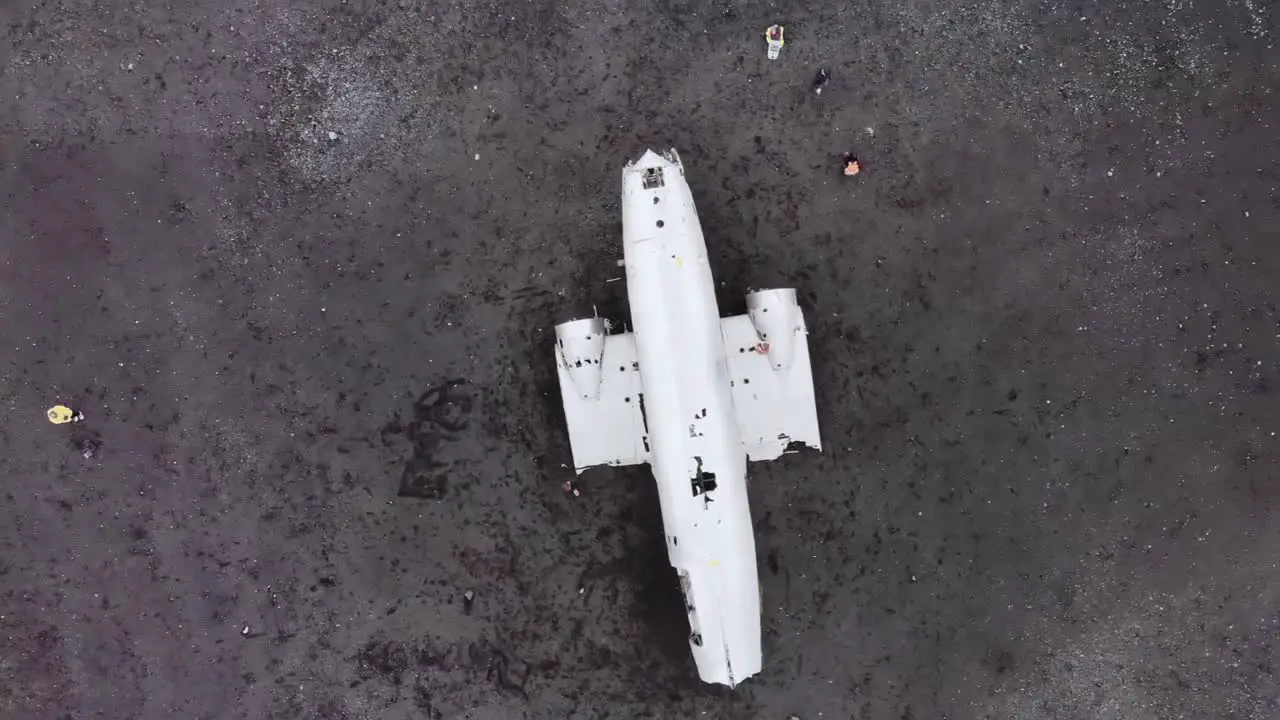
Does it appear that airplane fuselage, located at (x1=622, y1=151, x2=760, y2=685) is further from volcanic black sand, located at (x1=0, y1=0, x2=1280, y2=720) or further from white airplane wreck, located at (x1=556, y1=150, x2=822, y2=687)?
volcanic black sand, located at (x1=0, y1=0, x2=1280, y2=720)

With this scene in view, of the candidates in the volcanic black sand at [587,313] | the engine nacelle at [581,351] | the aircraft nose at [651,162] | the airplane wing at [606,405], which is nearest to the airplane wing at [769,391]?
the volcanic black sand at [587,313]

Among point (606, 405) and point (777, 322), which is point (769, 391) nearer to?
point (777, 322)

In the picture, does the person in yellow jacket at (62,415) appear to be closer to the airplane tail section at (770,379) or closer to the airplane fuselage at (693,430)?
the airplane fuselage at (693,430)

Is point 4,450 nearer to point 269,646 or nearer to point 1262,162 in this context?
point 269,646

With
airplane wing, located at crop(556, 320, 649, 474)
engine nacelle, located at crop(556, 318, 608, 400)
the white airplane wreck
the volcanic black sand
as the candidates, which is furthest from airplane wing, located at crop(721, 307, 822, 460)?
engine nacelle, located at crop(556, 318, 608, 400)

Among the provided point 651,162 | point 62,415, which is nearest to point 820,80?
point 651,162

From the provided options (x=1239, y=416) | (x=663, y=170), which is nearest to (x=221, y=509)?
(x=663, y=170)
